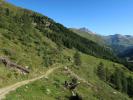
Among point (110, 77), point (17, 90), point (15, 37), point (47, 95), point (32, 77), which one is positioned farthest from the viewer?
point (110, 77)

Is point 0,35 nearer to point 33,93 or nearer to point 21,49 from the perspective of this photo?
point 21,49

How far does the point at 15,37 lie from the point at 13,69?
28.5 meters

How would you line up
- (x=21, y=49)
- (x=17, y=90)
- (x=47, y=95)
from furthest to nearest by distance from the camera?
(x=21, y=49), (x=47, y=95), (x=17, y=90)

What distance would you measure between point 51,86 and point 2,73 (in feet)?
27.4

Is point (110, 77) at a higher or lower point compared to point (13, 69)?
lower

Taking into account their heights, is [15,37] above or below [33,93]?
above

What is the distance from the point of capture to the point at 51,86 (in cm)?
4066

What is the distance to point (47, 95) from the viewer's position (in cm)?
3550

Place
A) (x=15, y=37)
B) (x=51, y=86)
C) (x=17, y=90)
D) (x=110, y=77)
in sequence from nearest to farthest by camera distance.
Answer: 1. (x=17, y=90)
2. (x=51, y=86)
3. (x=15, y=37)
4. (x=110, y=77)

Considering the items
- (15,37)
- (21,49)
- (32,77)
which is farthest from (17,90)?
(15,37)

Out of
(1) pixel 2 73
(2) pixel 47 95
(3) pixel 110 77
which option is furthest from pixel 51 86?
(3) pixel 110 77

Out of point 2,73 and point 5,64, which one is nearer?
point 2,73

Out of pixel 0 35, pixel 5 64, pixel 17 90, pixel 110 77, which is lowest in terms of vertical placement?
pixel 110 77

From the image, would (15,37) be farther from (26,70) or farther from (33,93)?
(33,93)
